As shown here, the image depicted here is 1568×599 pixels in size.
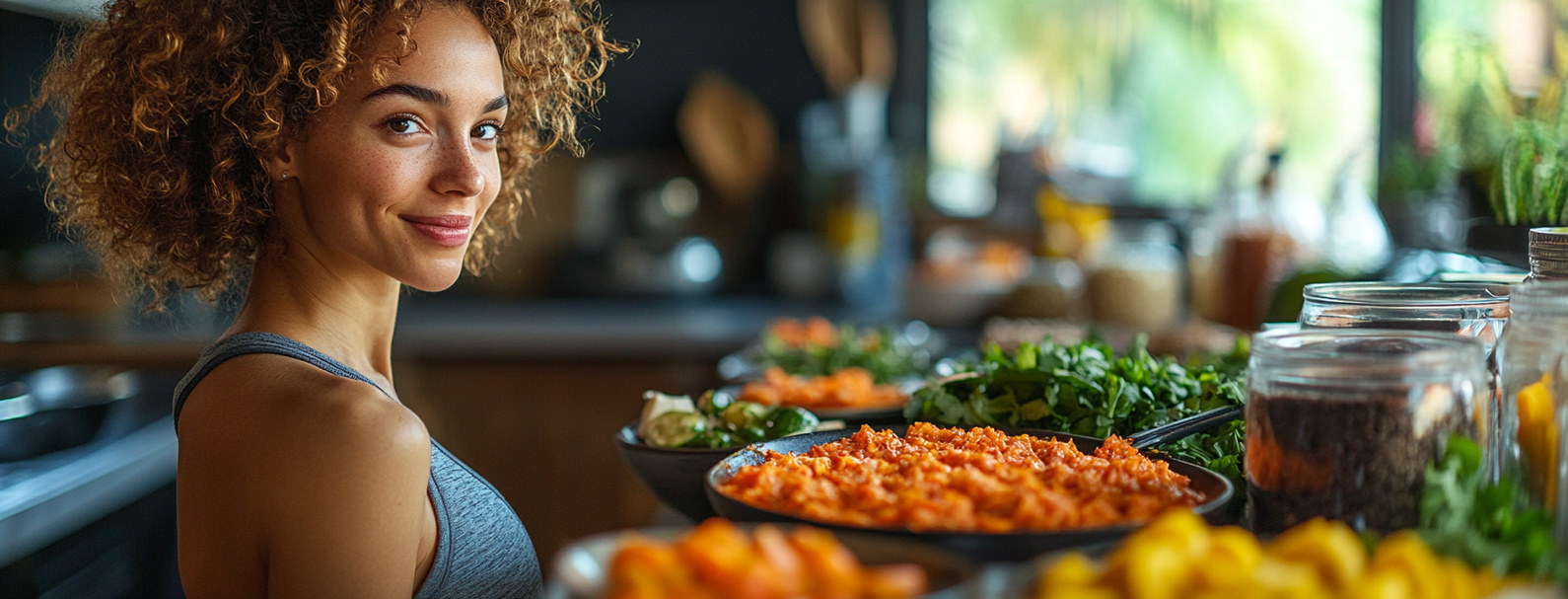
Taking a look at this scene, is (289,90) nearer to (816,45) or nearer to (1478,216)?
(1478,216)

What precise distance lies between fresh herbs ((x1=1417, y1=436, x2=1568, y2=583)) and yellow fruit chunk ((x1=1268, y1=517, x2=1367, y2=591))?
0.12 meters

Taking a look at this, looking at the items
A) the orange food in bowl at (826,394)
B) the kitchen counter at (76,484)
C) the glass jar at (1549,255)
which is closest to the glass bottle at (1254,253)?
the orange food in bowl at (826,394)

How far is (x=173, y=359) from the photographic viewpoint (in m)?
3.92

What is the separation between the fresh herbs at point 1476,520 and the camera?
737 mm

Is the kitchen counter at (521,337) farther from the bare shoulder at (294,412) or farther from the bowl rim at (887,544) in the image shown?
the bowl rim at (887,544)

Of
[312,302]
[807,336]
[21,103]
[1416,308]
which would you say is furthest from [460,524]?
[21,103]

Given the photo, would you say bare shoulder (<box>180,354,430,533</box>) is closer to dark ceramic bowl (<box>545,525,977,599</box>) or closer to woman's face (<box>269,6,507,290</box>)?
woman's face (<box>269,6,507,290</box>)

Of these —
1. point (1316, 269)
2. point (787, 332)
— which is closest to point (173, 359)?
point (787, 332)

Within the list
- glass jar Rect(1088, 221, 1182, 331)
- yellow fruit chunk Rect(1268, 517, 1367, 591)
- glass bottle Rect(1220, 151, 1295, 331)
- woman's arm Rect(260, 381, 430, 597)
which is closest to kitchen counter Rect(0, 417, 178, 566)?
woman's arm Rect(260, 381, 430, 597)

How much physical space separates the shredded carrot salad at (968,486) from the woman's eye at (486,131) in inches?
23.2

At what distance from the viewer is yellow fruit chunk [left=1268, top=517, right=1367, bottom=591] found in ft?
2.10

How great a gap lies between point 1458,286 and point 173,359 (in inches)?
159

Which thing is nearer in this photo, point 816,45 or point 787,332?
point 787,332

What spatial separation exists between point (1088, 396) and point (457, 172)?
2.66 ft
